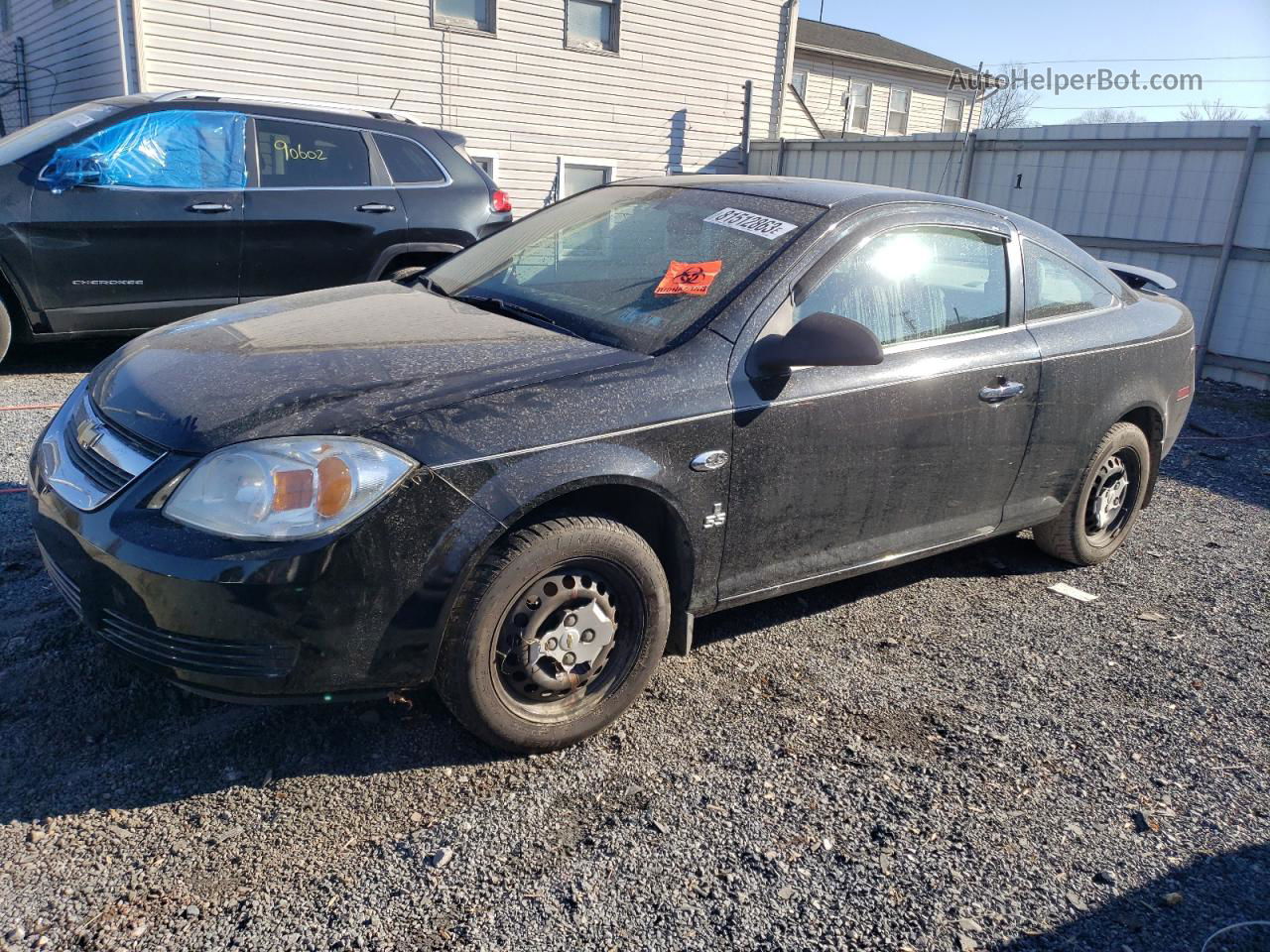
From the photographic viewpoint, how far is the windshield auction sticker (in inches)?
138

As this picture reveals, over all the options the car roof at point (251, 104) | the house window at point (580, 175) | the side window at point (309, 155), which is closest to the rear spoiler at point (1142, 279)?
the car roof at point (251, 104)

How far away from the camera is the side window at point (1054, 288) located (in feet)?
13.6

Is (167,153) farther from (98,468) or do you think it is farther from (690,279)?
(690,279)

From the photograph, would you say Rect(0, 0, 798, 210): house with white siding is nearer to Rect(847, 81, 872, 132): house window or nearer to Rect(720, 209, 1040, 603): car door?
Rect(720, 209, 1040, 603): car door

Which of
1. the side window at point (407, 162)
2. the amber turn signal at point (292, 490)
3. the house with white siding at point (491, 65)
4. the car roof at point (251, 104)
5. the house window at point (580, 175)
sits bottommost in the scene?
the amber turn signal at point (292, 490)

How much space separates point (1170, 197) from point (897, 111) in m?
20.2

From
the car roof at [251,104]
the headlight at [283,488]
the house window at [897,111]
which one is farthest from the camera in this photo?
the house window at [897,111]

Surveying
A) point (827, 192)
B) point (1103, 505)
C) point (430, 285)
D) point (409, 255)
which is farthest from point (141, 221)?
point (1103, 505)

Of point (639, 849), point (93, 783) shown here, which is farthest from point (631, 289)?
point (93, 783)

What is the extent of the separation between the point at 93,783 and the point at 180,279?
495cm

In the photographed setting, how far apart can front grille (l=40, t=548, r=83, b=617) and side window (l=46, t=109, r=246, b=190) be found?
4630mm

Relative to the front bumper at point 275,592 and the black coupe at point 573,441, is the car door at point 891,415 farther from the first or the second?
the front bumper at point 275,592

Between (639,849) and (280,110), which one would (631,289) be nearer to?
(639,849)

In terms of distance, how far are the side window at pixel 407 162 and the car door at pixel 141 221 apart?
1014 mm
